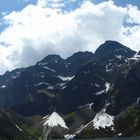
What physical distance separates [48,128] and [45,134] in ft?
5.64

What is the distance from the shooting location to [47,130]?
100312 millimetres

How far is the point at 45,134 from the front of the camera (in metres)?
97.7

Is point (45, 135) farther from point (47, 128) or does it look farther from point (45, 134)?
point (47, 128)

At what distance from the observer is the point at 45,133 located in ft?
324

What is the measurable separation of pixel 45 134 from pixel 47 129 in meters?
4.36

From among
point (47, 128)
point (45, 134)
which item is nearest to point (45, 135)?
point (45, 134)

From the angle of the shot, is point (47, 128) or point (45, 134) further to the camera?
point (47, 128)

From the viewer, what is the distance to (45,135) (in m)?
96.6

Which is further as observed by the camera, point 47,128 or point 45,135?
point 47,128

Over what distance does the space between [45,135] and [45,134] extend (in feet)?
3.50

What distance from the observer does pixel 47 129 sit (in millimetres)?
102000

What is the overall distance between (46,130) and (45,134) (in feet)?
15.0

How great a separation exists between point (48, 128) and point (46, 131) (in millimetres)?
3109

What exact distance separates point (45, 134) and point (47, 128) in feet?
22.2
